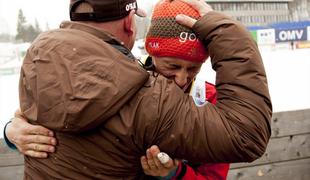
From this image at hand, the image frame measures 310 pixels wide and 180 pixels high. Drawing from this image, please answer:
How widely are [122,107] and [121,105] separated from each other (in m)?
0.02

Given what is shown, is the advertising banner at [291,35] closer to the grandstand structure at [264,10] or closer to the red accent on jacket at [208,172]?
the grandstand structure at [264,10]

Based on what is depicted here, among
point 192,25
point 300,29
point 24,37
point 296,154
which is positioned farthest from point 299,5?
point 192,25

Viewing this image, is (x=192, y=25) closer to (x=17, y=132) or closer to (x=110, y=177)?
(x=110, y=177)

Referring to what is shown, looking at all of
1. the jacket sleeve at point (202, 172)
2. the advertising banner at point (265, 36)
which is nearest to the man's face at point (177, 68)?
the jacket sleeve at point (202, 172)

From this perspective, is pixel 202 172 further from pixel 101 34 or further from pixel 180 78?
pixel 101 34

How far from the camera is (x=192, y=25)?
142 cm

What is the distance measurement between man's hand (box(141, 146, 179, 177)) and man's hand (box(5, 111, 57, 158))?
0.26 metres

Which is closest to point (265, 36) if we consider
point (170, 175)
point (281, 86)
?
point (281, 86)

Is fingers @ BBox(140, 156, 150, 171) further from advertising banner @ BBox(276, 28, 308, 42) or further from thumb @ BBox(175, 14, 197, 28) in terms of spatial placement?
advertising banner @ BBox(276, 28, 308, 42)

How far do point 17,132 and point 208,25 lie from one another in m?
0.71

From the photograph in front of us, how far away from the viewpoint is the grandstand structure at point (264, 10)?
25406mm

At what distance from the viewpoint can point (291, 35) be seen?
18.7 m

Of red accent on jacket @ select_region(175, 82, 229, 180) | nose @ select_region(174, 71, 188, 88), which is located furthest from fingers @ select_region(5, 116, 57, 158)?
nose @ select_region(174, 71, 188, 88)

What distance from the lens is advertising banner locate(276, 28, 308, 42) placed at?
59.6 ft
